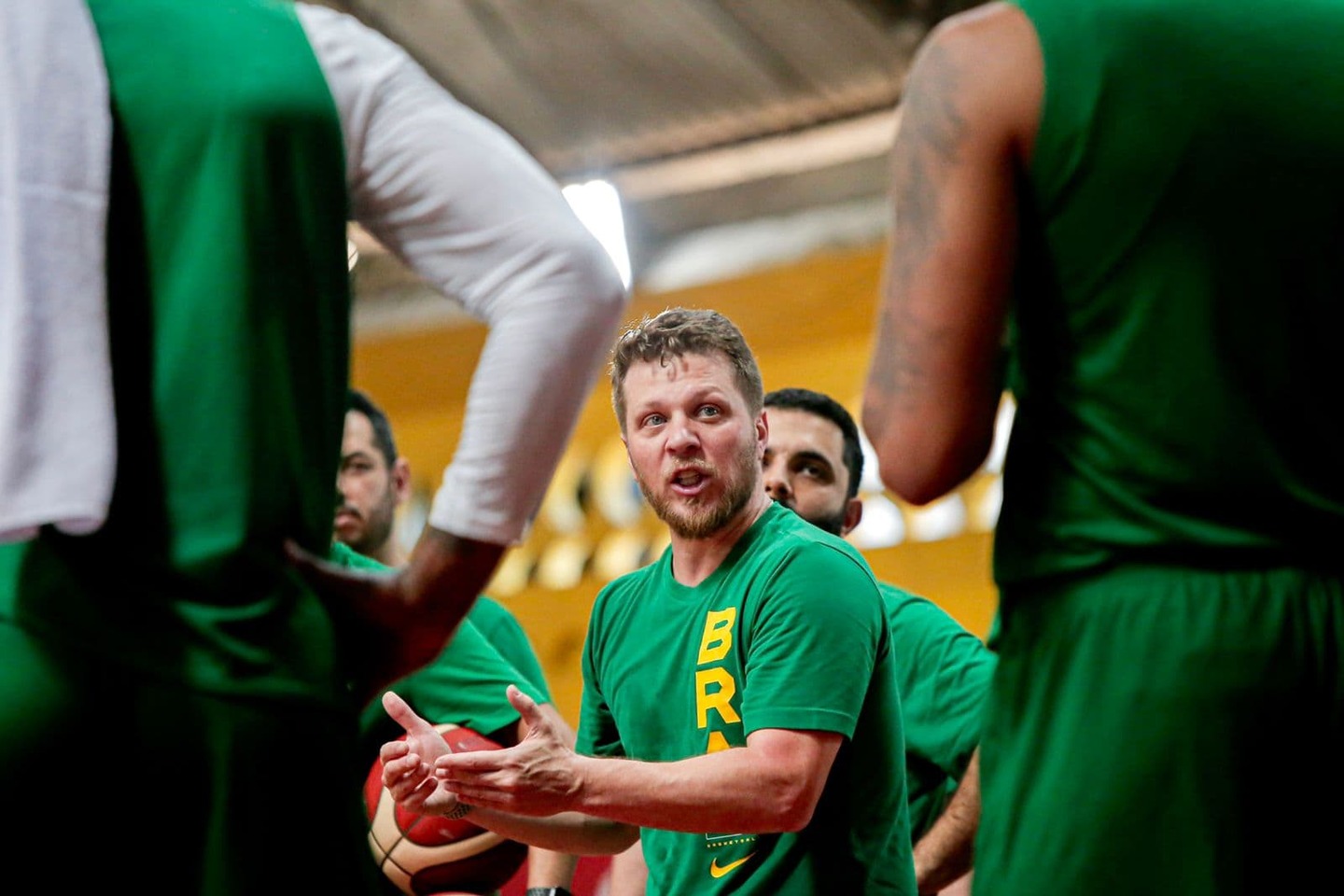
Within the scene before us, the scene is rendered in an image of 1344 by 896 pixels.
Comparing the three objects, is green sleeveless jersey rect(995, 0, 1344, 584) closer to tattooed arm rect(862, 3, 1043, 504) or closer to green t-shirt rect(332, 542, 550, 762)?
tattooed arm rect(862, 3, 1043, 504)

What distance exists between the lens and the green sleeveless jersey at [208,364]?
63.0 inches

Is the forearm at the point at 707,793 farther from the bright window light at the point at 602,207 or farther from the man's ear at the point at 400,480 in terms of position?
the bright window light at the point at 602,207

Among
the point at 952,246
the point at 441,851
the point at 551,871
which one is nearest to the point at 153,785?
the point at 952,246

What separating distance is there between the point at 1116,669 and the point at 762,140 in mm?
10754

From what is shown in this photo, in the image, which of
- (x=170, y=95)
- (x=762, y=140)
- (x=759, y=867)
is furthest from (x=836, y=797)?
(x=762, y=140)

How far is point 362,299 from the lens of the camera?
14.8m

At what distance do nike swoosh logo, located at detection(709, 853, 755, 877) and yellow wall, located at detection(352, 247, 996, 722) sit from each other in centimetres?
768

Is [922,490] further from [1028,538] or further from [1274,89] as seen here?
[1274,89]

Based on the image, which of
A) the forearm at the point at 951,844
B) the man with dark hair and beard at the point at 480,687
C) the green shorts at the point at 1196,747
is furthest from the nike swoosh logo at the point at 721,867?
the green shorts at the point at 1196,747

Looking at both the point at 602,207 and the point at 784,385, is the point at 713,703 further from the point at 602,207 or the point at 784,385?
the point at 602,207

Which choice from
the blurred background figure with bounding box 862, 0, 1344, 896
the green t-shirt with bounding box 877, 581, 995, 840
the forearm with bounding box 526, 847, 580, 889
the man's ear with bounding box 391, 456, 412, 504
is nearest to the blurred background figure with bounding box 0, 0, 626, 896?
the blurred background figure with bounding box 862, 0, 1344, 896

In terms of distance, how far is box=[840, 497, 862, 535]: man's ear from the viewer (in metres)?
4.46

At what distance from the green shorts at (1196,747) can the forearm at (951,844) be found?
1785 millimetres

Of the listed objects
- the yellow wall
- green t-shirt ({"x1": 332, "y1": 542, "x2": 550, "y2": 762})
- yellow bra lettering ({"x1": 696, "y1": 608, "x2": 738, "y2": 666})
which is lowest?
the yellow wall
